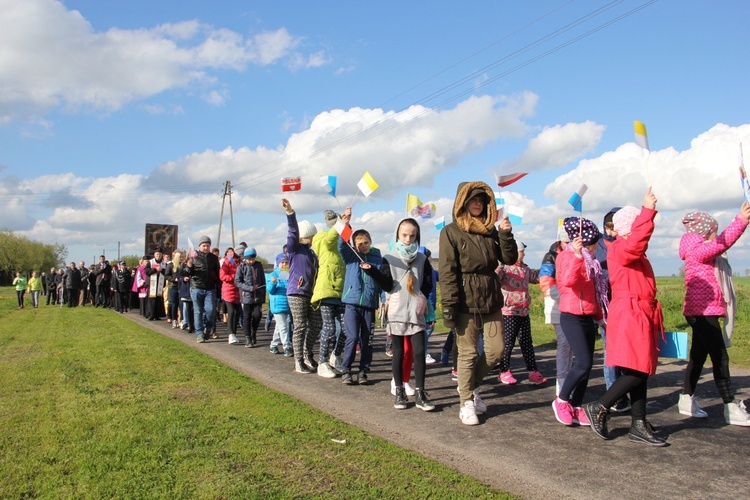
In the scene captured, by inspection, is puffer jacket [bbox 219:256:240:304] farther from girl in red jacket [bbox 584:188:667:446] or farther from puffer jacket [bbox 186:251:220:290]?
girl in red jacket [bbox 584:188:667:446]

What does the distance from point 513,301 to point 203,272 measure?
268 inches

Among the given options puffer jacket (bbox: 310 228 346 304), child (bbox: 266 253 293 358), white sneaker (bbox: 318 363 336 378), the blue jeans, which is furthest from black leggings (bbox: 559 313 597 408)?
the blue jeans

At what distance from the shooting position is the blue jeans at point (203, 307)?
1248 cm

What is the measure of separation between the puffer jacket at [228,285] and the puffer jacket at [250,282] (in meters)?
0.24

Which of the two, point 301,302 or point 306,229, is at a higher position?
point 306,229

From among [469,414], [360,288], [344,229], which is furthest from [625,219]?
[360,288]

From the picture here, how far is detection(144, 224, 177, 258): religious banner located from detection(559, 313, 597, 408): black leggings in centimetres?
2686

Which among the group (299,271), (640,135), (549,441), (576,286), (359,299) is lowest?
(549,441)

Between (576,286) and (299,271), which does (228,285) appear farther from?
(576,286)

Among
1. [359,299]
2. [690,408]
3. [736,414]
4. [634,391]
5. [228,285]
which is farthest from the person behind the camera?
[228,285]

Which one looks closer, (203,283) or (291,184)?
(291,184)

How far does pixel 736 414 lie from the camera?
539 cm

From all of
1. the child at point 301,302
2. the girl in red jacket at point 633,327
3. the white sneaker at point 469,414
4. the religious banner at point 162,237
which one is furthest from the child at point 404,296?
the religious banner at point 162,237

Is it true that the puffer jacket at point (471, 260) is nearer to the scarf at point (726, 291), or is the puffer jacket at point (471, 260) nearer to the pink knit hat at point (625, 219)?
the pink knit hat at point (625, 219)
